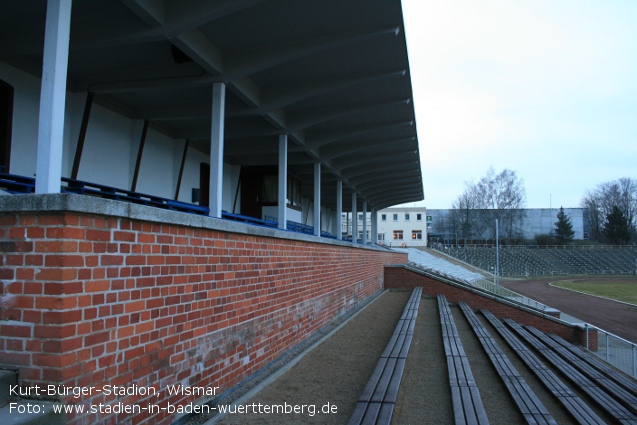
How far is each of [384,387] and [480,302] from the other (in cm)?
1350

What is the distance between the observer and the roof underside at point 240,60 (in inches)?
258

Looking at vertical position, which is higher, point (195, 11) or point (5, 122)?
point (195, 11)

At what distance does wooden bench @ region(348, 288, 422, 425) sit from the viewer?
4.23 metres

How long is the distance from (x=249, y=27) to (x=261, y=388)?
545 cm

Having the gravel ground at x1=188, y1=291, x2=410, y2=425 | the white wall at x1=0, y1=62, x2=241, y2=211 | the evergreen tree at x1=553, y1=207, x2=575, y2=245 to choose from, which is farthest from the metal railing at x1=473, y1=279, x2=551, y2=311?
the evergreen tree at x1=553, y1=207, x2=575, y2=245

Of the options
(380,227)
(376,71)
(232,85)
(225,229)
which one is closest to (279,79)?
(232,85)

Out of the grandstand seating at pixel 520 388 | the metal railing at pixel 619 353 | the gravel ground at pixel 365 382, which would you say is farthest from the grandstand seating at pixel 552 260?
the gravel ground at pixel 365 382

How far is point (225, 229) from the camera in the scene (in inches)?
192

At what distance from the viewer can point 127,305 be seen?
3.32 metres

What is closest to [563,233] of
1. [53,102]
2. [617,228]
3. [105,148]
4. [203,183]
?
[617,228]

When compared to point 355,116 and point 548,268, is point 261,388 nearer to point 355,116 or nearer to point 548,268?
point 355,116

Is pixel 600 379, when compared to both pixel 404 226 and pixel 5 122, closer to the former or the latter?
pixel 5 122

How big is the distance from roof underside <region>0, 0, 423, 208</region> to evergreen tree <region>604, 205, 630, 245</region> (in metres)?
80.4

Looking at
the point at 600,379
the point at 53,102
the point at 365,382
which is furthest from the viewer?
the point at 600,379
